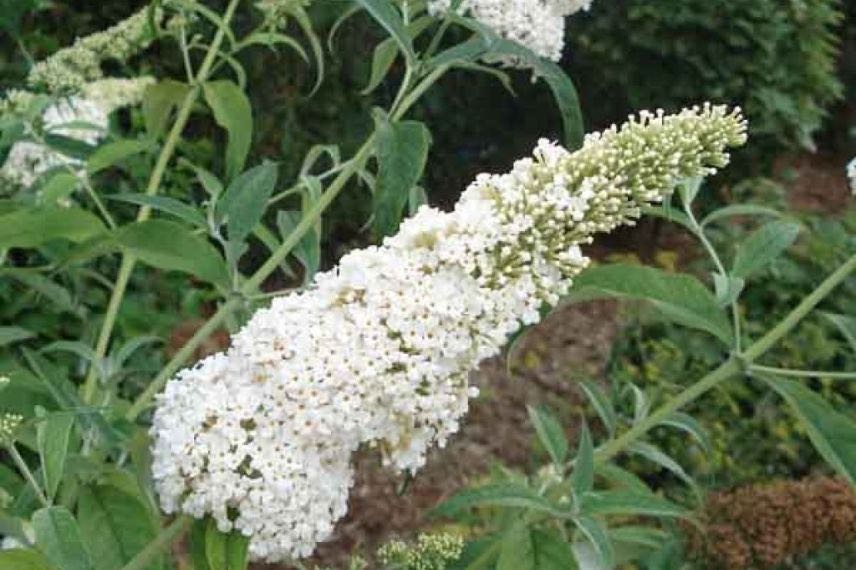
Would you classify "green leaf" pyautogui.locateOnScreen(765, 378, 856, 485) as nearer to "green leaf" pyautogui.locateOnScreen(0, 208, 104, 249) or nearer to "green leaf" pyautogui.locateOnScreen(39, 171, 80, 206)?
"green leaf" pyautogui.locateOnScreen(0, 208, 104, 249)

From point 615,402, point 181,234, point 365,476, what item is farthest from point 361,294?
point 365,476

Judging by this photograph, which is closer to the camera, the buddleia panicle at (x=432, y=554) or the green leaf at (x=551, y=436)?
the buddleia panicle at (x=432, y=554)

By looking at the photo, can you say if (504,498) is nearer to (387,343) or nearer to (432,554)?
(432,554)

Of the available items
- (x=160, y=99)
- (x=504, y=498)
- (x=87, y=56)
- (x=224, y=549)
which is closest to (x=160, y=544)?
(x=224, y=549)

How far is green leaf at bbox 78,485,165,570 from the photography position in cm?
151

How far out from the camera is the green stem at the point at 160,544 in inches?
51.9

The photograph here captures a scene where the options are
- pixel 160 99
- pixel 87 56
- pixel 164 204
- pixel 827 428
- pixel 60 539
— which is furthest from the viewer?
pixel 87 56

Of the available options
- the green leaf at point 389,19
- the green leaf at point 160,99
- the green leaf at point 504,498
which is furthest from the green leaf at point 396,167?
the green leaf at point 160,99

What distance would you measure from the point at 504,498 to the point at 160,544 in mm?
329

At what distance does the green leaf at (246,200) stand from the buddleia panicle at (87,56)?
838mm

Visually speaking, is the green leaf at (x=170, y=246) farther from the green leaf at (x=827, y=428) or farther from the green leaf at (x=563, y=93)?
the green leaf at (x=827, y=428)

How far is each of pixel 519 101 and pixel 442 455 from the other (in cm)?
198

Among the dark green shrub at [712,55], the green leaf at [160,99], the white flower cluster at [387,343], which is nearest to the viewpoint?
the white flower cluster at [387,343]

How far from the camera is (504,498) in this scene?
1.47 metres
